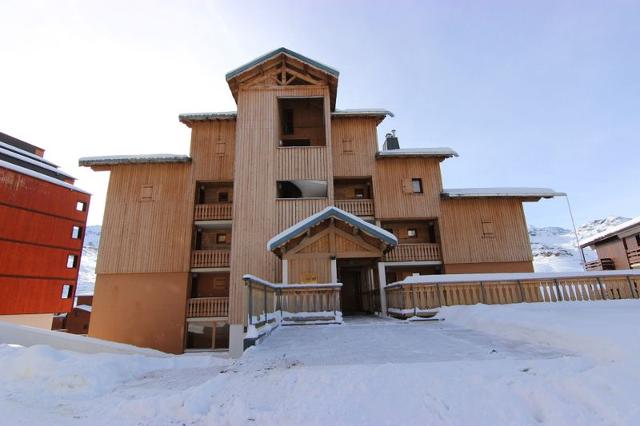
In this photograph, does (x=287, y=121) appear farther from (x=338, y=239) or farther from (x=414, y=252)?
(x=414, y=252)

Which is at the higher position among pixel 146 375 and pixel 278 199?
pixel 278 199

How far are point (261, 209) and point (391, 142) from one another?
44.6ft

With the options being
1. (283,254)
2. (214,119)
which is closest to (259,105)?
(214,119)

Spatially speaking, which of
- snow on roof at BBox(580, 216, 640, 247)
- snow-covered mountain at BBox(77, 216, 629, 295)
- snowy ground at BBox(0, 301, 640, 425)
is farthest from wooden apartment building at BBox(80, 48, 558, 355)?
snow-covered mountain at BBox(77, 216, 629, 295)

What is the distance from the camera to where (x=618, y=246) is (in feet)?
91.5

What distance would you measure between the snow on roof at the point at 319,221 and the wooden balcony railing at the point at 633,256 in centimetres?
2429

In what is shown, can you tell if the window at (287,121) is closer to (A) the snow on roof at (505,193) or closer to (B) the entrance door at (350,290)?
(B) the entrance door at (350,290)

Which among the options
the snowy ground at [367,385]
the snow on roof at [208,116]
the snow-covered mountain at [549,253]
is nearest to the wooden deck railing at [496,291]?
the snowy ground at [367,385]

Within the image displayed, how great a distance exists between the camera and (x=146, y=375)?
599 centimetres

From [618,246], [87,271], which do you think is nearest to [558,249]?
[618,246]

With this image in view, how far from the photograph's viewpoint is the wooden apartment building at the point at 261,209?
60.1 ft

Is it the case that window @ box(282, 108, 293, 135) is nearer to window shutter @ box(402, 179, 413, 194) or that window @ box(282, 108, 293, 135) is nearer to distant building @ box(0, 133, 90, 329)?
window shutter @ box(402, 179, 413, 194)

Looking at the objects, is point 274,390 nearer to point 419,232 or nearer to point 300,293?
point 300,293

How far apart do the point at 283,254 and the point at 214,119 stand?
12.2 meters
